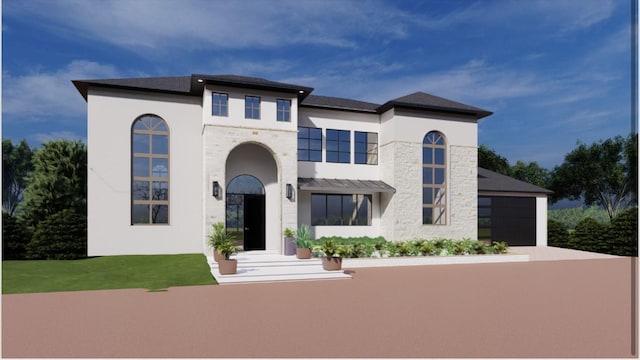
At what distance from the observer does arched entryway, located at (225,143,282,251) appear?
19578 mm

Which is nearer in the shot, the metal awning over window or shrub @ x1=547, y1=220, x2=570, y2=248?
the metal awning over window

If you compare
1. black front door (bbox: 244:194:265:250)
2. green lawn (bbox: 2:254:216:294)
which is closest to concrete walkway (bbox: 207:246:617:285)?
green lawn (bbox: 2:254:216:294)

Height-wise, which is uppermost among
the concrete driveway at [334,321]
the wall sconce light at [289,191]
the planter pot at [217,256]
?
the wall sconce light at [289,191]

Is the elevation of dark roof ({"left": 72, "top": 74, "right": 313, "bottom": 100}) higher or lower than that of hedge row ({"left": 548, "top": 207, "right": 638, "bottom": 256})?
higher

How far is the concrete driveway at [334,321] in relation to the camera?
6332 mm

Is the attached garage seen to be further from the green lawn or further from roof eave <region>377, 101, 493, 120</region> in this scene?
the green lawn

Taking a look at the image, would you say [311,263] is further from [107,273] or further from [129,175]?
[129,175]

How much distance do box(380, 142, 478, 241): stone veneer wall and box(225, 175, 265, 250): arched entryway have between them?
6380 mm

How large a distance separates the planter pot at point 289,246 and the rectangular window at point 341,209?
295cm

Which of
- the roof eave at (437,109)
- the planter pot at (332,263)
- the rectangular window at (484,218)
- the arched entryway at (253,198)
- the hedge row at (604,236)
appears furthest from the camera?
the rectangular window at (484,218)

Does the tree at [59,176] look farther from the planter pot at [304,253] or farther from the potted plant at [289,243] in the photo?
the planter pot at [304,253]

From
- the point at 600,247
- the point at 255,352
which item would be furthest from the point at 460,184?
the point at 255,352

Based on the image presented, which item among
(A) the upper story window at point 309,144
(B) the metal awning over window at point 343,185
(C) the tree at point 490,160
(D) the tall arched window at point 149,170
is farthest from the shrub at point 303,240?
(C) the tree at point 490,160

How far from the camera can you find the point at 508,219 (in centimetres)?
2447
